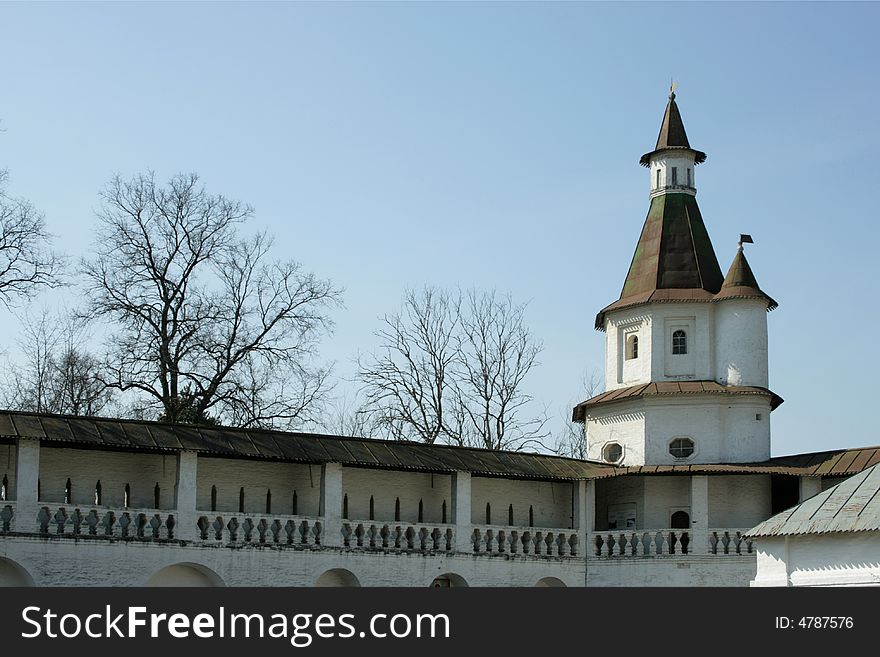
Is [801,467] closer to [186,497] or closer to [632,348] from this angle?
[632,348]

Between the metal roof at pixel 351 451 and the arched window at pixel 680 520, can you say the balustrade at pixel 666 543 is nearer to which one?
the arched window at pixel 680 520

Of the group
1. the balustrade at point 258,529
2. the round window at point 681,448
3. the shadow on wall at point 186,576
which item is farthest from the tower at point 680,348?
the shadow on wall at point 186,576

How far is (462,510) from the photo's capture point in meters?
30.2

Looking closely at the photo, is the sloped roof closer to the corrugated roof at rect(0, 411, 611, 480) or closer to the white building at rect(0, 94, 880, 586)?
the white building at rect(0, 94, 880, 586)

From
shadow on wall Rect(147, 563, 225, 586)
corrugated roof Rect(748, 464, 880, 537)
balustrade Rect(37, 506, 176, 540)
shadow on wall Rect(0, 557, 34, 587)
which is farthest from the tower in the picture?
shadow on wall Rect(0, 557, 34, 587)

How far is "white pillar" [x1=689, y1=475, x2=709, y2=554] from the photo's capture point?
31.3 m

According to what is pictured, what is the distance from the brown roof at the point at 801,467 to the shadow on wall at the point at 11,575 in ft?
42.5

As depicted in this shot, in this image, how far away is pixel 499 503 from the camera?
32.3 meters

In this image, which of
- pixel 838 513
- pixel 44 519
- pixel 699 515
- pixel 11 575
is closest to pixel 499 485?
pixel 699 515
